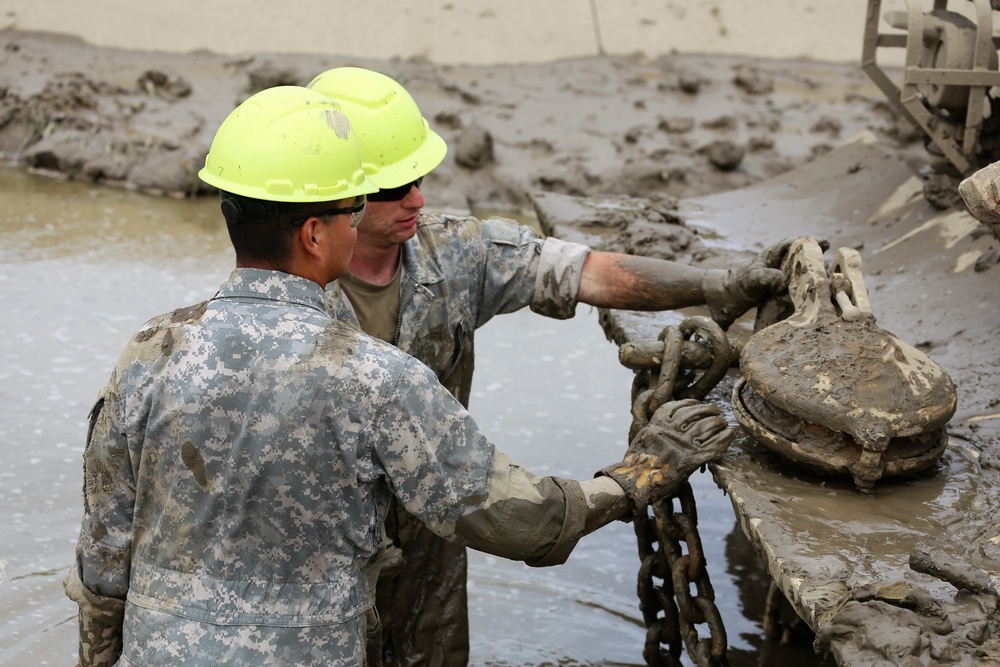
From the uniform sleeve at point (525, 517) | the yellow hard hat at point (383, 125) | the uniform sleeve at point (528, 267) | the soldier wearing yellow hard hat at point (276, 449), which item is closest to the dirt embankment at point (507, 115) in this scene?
the uniform sleeve at point (528, 267)

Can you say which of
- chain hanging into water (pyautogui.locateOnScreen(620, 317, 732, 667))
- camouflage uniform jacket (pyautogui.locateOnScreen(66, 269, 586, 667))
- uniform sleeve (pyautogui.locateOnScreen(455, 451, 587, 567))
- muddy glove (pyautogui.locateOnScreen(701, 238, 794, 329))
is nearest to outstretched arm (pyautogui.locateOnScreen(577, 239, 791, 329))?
muddy glove (pyautogui.locateOnScreen(701, 238, 794, 329))

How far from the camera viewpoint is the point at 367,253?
3123 millimetres

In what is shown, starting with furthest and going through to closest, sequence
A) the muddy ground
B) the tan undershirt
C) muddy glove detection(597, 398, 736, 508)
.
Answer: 1. the muddy ground
2. the tan undershirt
3. muddy glove detection(597, 398, 736, 508)

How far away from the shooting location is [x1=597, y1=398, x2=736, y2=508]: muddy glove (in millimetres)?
2521

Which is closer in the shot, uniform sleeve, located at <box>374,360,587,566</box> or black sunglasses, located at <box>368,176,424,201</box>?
uniform sleeve, located at <box>374,360,587,566</box>

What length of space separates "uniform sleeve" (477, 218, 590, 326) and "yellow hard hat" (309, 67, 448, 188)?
0.37 m

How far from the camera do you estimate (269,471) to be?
2145mm

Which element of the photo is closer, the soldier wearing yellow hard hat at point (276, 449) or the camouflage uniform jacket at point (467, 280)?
the soldier wearing yellow hard hat at point (276, 449)

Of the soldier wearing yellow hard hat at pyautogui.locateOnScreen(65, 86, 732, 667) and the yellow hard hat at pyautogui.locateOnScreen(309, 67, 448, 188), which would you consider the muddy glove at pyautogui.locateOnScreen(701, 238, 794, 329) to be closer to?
the yellow hard hat at pyautogui.locateOnScreen(309, 67, 448, 188)

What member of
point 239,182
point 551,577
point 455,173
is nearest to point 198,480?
point 239,182

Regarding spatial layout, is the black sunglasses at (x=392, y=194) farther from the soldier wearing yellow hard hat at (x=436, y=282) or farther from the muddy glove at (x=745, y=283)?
the muddy glove at (x=745, y=283)

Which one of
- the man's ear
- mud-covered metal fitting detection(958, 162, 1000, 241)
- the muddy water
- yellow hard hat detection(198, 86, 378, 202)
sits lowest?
the muddy water

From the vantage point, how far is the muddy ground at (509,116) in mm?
9617

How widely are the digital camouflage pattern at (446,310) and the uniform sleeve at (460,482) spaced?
3.14 feet
